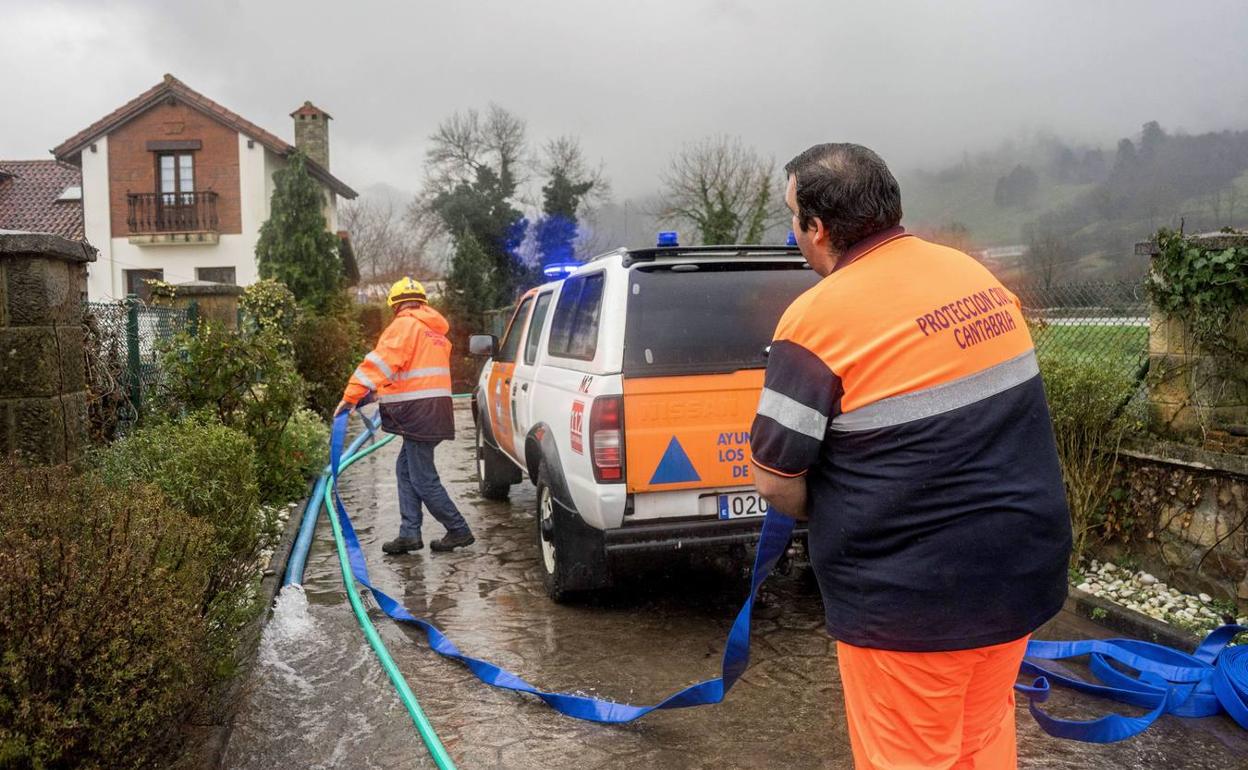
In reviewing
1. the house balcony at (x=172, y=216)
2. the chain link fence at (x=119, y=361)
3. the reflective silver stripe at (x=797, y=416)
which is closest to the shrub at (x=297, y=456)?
the chain link fence at (x=119, y=361)

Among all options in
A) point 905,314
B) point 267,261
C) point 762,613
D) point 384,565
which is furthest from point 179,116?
point 905,314

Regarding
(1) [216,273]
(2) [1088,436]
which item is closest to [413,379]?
(2) [1088,436]

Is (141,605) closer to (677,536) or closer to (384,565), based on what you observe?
(677,536)

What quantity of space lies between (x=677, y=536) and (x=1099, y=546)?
2910 millimetres

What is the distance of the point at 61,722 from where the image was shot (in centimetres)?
255

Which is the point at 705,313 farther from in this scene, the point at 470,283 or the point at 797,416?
the point at 470,283

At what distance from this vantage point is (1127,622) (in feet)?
16.8

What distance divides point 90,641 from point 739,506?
310cm

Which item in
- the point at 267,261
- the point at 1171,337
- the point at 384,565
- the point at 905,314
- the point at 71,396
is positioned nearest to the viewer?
the point at 905,314

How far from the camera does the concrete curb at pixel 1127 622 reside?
4816 millimetres

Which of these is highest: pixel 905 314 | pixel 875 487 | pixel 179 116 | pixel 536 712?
pixel 179 116

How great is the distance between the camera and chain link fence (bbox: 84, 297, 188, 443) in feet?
21.7

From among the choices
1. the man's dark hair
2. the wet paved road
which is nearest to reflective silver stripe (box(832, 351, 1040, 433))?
the man's dark hair

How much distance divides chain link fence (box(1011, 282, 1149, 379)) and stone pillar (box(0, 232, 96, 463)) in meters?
5.93
